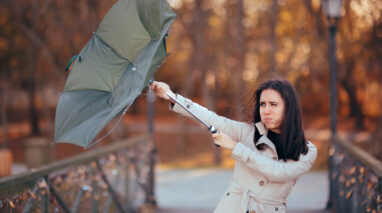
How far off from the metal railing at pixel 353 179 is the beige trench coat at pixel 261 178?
99 centimetres

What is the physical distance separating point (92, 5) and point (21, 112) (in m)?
21.6

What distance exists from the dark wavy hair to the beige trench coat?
0.04m

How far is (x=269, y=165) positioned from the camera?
263 cm

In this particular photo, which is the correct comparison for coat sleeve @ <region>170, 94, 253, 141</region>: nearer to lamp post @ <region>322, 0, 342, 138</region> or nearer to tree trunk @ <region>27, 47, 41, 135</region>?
lamp post @ <region>322, 0, 342, 138</region>

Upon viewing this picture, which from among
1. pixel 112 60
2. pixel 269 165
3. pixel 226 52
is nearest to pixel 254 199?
pixel 269 165

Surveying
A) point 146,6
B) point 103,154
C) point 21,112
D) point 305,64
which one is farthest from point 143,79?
point 21,112

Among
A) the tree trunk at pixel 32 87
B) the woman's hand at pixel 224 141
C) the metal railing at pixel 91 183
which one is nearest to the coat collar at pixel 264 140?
the woman's hand at pixel 224 141

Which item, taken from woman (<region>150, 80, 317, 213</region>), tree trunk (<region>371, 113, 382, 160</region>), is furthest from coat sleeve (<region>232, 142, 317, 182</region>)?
tree trunk (<region>371, 113, 382, 160</region>)

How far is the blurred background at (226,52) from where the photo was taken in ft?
45.4

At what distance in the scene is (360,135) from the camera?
18.7 m

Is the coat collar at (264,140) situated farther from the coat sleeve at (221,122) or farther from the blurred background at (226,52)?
the blurred background at (226,52)

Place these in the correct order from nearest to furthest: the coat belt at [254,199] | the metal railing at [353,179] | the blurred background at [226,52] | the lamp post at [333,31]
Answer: the coat belt at [254,199], the metal railing at [353,179], the lamp post at [333,31], the blurred background at [226,52]

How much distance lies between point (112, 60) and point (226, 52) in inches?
548

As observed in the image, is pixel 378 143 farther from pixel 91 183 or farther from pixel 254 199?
pixel 254 199
